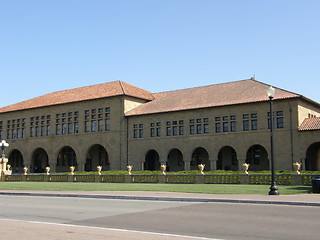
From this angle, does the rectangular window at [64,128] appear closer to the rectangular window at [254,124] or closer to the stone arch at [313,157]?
the rectangular window at [254,124]

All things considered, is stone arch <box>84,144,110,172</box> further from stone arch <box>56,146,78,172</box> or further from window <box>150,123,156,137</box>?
window <box>150,123,156,137</box>

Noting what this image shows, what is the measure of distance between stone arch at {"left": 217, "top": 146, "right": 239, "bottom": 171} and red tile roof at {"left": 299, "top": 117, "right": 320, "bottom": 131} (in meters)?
8.81

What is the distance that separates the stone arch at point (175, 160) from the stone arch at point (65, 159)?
1625 centimetres

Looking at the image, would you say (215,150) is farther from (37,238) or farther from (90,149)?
(37,238)

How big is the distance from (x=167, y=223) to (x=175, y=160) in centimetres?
3964

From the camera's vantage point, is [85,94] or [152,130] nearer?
[152,130]

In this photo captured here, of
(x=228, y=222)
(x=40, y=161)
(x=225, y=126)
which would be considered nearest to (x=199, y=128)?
(x=225, y=126)

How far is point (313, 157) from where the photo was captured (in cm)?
4353

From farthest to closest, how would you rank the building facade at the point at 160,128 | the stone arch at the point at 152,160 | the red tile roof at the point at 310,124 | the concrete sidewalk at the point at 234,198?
1. the stone arch at the point at 152,160
2. the building facade at the point at 160,128
3. the red tile roof at the point at 310,124
4. the concrete sidewalk at the point at 234,198

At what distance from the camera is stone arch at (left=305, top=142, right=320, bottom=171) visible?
42.4 meters

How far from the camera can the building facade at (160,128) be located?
41031 millimetres

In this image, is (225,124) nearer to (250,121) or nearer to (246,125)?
(246,125)

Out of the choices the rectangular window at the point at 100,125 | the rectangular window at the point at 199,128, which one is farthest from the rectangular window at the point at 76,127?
the rectangular window at the point at 199,128

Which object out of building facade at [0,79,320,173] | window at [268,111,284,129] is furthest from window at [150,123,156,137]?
window at [268,111,284,129]
